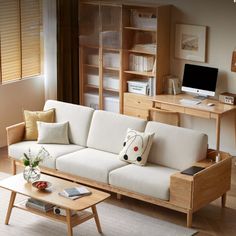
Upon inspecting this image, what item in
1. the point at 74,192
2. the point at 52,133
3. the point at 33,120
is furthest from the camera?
the point at 33,120

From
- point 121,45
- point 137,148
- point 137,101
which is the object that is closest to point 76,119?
point 137,148

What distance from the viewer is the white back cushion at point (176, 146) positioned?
645cm

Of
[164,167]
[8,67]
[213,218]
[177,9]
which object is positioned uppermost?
[177,9]

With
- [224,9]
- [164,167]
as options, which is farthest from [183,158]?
[224,9]

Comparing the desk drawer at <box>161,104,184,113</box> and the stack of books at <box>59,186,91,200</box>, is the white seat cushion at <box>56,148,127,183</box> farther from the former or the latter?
the desk drawer at <box>161,104,184,113</box>

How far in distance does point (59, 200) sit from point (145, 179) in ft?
3.03

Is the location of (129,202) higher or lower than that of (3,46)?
lower

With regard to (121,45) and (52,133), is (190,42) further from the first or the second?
(52,133)

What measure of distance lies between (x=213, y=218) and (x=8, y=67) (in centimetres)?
368

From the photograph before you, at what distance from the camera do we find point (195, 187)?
6.03 m

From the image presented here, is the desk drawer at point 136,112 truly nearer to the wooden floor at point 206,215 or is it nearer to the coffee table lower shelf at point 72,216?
the wooden floor at point 206,215

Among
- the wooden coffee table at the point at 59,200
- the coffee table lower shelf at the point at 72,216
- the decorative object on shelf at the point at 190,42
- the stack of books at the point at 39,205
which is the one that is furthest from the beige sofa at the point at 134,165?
the decorative object on shelf at the point at 190,42

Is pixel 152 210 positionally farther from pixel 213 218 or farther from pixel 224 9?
pixel 224 9

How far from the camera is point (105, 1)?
29.0 ft
